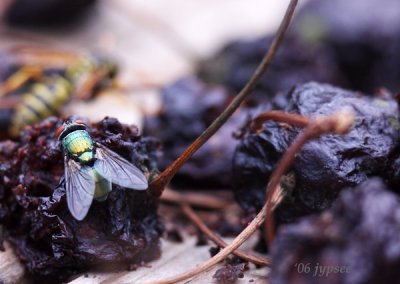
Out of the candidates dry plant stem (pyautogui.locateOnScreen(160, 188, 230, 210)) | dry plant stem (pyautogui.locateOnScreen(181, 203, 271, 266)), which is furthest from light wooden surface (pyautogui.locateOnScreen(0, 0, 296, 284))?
dry plant stem (pyautogui.locateOnScreen(181, 203, 271, 266))

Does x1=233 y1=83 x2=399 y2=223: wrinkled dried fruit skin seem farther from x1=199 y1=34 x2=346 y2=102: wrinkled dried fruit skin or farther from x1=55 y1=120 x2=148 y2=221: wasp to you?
x1=199 y1=34 x2=346 y2=102: wrinkled dried fruit skin

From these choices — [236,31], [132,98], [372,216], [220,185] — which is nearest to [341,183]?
[372,216]

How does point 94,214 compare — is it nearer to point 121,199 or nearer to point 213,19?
point 121,199

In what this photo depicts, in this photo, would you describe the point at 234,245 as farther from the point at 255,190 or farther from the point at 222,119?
the point at 222,119

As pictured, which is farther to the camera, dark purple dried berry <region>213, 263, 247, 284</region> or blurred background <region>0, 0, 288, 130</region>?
blurred background <region>0, 0, 288, 130</region>

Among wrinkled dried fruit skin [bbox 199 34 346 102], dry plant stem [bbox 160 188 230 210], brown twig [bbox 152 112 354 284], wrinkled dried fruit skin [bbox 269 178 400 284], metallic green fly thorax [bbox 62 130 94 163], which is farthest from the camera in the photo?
wrinkled dried fruit skin [bbox 199 34 346 102]
